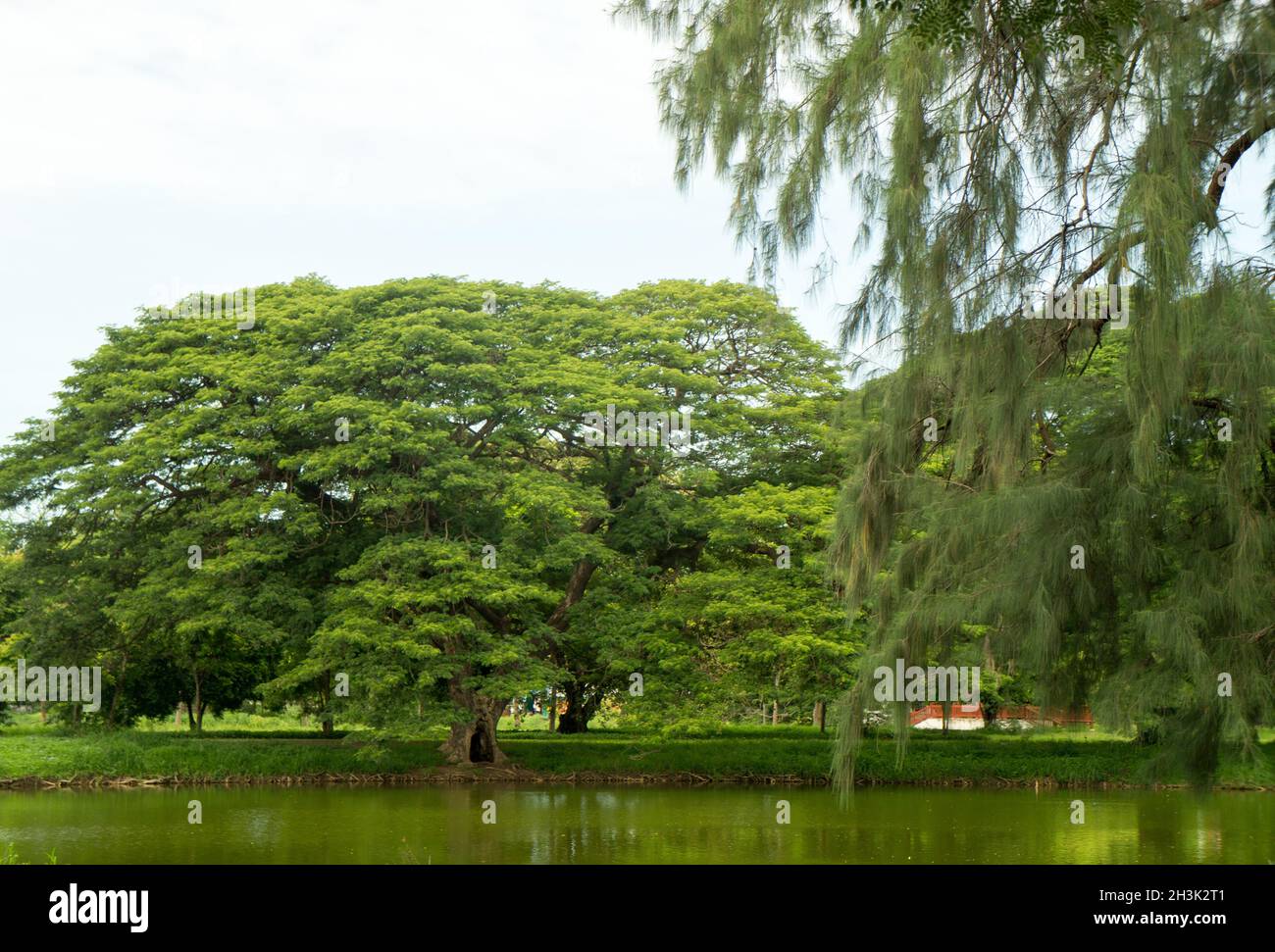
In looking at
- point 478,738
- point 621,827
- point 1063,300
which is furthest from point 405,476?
point 1063,300

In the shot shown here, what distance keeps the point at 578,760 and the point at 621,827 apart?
22.9 ft

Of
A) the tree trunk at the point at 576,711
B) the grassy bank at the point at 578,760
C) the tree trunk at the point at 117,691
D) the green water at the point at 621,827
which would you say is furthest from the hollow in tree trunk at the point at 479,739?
the tree trunk at the point at 117,691

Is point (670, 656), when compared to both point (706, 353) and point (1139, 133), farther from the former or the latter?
point (1139, 133)

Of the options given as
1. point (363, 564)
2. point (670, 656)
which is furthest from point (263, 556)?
point (670, 656)

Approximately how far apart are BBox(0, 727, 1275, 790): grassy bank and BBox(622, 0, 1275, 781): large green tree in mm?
12847

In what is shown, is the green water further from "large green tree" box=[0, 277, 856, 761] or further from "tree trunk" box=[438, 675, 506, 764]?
"large green tree" box=[0, 277, 856, 761]

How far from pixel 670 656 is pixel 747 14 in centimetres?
1306

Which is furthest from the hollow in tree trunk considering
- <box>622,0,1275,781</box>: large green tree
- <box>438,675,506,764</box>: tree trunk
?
<box>622,0,1275,781</box>: large green tree

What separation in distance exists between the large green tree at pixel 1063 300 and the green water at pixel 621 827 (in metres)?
3.40

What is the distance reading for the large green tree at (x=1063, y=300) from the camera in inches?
216

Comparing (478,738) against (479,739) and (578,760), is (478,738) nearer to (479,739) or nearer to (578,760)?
(479,739)

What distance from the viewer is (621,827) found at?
1374 centimetres

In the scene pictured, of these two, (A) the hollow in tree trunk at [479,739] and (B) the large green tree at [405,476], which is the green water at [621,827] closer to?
(A) the hollow in tree trunk at [479,739]

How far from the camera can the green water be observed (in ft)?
37.1
